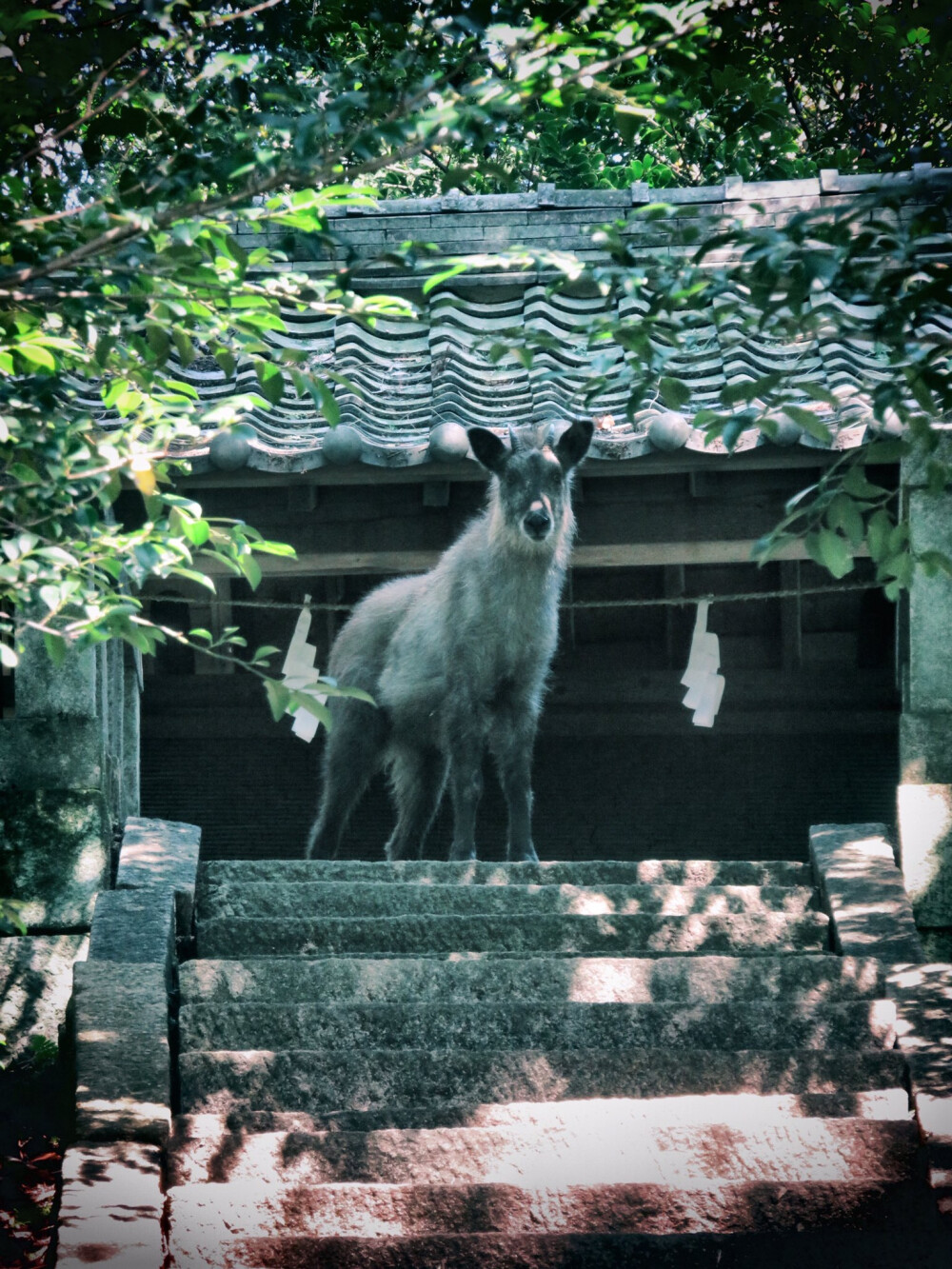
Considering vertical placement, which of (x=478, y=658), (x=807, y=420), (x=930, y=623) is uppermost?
(x=807, y=420)

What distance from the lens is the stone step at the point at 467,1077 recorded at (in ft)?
14.4

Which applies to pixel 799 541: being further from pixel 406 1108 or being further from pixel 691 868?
pixel 406 1108

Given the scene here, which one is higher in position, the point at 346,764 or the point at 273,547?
the point at 273,547

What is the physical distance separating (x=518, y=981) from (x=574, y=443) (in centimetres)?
252

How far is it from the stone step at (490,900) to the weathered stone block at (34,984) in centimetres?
55

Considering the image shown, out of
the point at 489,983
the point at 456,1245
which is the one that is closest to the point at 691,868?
the point at 489,983

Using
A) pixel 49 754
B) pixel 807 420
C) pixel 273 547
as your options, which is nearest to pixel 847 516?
pixel 807 420

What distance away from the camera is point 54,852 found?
569 cm

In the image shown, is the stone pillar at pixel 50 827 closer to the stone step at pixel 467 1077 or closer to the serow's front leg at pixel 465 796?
the stone step at pixel 467 1077

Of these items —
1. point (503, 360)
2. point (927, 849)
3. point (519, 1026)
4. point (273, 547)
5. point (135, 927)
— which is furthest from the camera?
point (503, 360)

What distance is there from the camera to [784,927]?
17.6 feet

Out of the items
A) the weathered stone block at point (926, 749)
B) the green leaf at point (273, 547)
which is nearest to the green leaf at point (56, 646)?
the green leaf at point (273, 547)

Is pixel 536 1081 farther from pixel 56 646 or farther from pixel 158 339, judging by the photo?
pixel 158 339

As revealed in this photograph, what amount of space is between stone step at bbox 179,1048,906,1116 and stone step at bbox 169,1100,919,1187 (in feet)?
0.98
